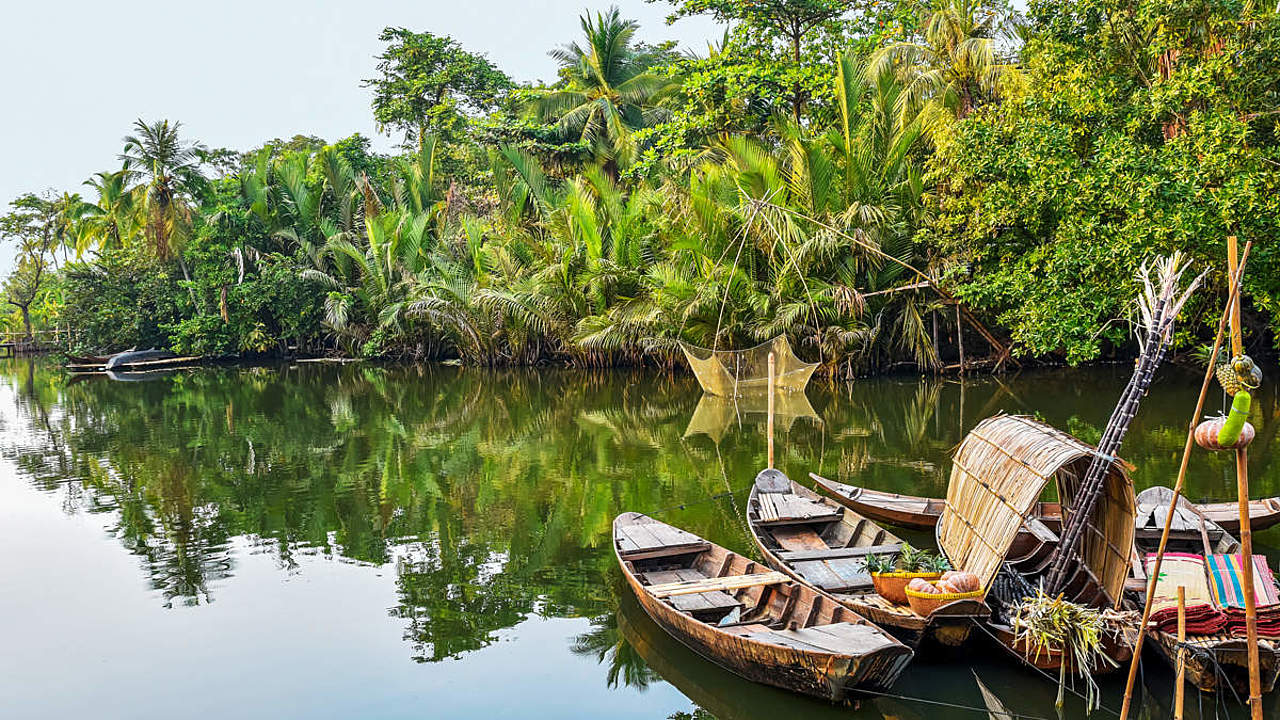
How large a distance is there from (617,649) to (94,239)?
37.7 m

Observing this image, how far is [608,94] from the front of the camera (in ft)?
92.8

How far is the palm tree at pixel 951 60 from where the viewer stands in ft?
63.0

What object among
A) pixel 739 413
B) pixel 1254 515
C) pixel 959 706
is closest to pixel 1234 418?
pixel 959 706

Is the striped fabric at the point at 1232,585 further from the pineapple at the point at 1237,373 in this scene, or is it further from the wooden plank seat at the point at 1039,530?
the pineapple at the point at 1237,373

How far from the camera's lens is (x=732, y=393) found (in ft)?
58.0

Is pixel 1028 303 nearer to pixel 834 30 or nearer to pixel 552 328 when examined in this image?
pixel 834 30

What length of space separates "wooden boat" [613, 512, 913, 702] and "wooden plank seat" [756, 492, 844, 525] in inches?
31.8

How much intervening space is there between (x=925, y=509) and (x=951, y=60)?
Answer: 14.5 metres

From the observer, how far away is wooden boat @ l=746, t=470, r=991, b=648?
17.6 feet

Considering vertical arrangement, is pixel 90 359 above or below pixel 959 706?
below

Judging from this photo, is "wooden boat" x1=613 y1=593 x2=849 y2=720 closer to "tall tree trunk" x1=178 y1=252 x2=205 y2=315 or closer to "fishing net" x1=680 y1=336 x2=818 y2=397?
"fishing net" x1=680 y1=336 x2=818 y2=397

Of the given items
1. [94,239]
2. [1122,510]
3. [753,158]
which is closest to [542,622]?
[1122,510]

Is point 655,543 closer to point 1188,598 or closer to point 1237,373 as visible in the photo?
point 1188,598

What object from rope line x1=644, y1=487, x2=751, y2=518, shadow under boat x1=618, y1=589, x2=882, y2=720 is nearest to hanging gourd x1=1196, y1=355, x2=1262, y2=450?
shadow under boat x1=618, y1=589, x2=882, y2=720
